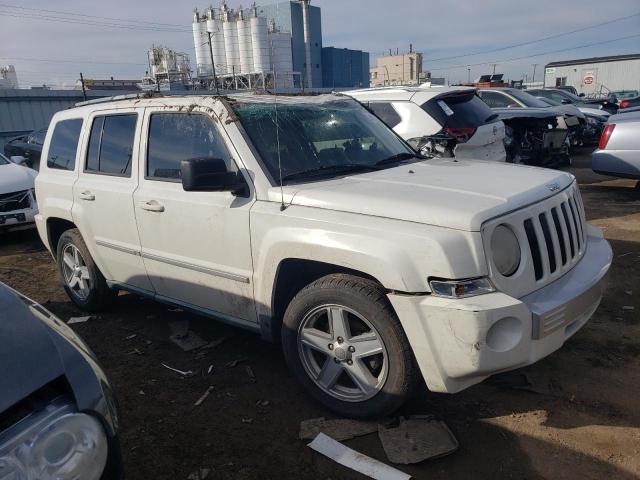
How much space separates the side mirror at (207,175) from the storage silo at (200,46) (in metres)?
43.5

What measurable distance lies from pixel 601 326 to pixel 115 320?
4.14m

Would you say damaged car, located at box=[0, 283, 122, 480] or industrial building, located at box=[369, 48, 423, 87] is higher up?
industrial building, located at box=[369, 48, 423, 87]

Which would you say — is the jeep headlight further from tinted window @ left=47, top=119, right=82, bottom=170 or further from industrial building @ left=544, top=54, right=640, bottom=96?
industrial building @ left=544, top=54, right=640, bottom=96

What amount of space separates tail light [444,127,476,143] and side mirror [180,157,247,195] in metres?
4.39

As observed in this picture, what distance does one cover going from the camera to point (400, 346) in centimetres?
267

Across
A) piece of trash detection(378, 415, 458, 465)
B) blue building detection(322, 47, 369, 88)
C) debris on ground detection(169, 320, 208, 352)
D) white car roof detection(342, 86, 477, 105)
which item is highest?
blue building detection(322, 47, 369, 88)

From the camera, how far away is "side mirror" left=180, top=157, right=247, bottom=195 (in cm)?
301

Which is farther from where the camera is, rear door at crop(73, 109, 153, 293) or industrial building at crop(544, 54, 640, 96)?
industrial building at crop(544, 54, 640, 96)

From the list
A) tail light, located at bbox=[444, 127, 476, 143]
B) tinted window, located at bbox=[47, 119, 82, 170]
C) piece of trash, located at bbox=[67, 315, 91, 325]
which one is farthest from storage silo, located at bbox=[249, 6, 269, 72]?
piece of trash, located at bbox=[67, 315, 91, 325]

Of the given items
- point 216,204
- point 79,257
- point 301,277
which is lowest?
point 79,257

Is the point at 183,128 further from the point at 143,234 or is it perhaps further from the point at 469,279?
the point at 469,279

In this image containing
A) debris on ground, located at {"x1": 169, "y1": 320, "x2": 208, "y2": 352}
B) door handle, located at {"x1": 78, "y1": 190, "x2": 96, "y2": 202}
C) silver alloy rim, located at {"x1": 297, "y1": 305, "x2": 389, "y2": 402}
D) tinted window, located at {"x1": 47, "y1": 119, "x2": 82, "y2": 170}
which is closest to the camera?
silver alloy rim, located at {"x1": 297, "y1": 305, "x2": 389, "y2": 402}

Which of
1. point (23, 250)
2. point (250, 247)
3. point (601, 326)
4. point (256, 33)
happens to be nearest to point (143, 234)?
point (250, 247)

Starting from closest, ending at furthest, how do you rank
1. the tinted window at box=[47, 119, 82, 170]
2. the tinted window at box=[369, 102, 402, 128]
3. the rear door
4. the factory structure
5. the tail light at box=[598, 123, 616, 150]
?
the rear door
the tinted window at box=[47, 119, 82, 170]
the tinted window at box=[369, 102, 402, 128]
the tail light at box=[598, 123, 616, 150]
the factory structure
